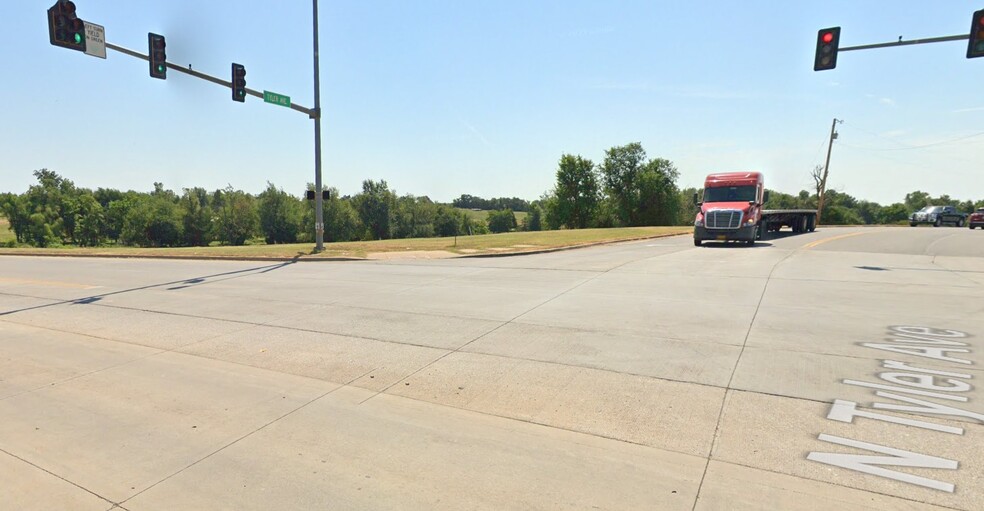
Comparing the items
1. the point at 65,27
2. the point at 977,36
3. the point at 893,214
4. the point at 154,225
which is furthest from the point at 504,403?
the point at 893,214

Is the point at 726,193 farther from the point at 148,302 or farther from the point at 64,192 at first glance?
the point at 64,192

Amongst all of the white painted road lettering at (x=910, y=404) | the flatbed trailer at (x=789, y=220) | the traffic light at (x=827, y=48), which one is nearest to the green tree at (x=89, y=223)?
the flatbed trailer at (x=789, y=220)

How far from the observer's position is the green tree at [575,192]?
73.8m

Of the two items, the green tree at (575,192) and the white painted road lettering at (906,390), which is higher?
the green tree at (575,192)

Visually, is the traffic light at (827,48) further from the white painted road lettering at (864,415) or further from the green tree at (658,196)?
the green tree at (658,196)

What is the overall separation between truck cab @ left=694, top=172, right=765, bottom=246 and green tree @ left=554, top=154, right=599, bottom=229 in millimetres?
52068

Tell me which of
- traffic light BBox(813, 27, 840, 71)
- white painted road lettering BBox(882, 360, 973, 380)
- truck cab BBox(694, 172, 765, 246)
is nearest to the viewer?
white painted road lettering BBox(882, 360, 973, 380)

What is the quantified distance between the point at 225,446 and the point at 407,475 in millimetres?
1585

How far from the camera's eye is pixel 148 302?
403 inches

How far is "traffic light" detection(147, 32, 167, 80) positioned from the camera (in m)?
14.0

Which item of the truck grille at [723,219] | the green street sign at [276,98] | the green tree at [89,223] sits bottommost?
the green tree at [89,223]

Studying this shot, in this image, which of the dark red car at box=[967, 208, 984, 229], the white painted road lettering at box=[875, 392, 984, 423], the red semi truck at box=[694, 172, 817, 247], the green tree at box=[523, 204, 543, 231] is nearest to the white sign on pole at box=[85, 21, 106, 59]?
the white painted road lettering at box=[875, 392, 984, 423]

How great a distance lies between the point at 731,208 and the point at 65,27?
22998 millimetres

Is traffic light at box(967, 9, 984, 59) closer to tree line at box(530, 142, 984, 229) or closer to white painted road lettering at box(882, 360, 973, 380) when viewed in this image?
white painted road lettering at box(882, 360, 973, 380)
